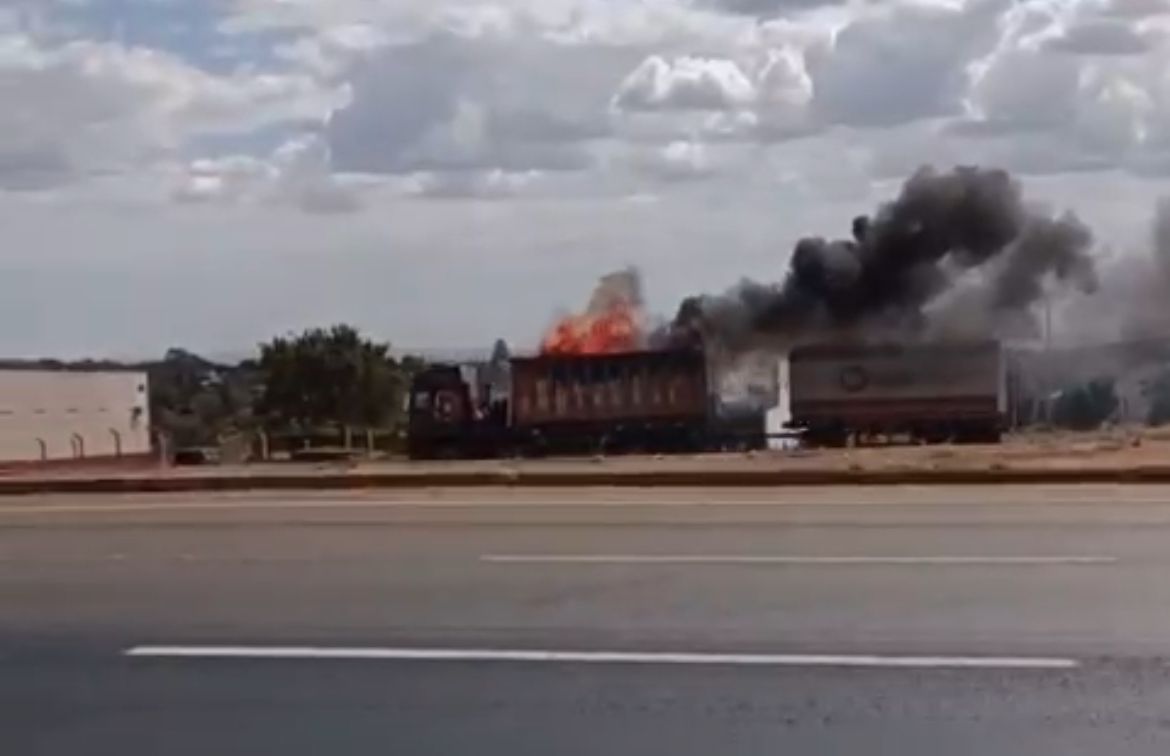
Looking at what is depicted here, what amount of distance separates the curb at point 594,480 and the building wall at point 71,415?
40285mm

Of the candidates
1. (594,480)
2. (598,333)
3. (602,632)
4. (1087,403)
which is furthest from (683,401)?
(602,632)

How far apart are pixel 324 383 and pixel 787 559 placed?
5718cm

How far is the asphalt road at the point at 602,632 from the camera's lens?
8180 millimetres

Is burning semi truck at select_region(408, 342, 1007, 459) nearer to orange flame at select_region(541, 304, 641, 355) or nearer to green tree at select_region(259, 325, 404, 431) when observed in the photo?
orange flame at select_region(541, 304, 641, 355)

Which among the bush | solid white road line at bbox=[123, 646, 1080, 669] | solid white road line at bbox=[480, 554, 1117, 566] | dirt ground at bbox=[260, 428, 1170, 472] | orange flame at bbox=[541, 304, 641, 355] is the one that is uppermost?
orange flame at bbox=[541, 304, 641, 355]

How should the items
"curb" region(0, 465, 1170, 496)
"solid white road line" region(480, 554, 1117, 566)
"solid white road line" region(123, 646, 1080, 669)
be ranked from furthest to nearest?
"curb" region(0, 465, 1170, 496) → "solid white road line" region(480, 554, 1117, 566) → "solid white road line" region(123, 646, 1080, 669)

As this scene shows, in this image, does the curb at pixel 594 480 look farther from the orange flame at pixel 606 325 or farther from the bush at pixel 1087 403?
the bush at pixel 1087 403

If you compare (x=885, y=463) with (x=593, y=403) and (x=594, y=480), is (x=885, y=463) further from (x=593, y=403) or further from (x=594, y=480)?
(x=593, y=403)

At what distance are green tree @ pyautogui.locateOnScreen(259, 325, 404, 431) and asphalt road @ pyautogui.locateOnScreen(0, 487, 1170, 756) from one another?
52.2 m

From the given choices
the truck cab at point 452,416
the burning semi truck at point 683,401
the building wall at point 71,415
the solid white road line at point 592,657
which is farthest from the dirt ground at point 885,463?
the building wall at point 71,415

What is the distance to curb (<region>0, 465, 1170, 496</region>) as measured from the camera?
729 inches

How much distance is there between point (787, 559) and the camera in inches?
499

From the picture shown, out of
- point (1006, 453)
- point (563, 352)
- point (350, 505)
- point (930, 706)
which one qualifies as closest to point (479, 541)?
point (350, 505)

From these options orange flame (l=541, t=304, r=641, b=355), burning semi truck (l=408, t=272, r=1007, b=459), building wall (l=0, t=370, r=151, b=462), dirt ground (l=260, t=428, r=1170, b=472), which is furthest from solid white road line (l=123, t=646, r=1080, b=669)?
building wall (l=0, t=370, r=151, b=462)
